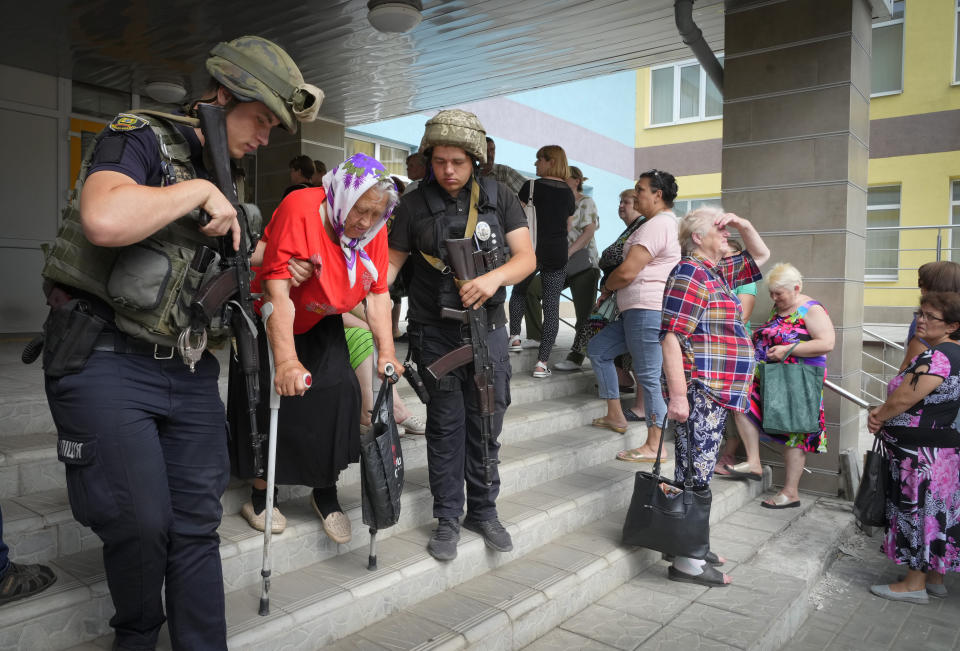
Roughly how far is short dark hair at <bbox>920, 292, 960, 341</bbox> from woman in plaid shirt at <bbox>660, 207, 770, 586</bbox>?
1.09 meters

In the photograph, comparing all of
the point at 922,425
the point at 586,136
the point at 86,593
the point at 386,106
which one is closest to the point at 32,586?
the point at 86,593

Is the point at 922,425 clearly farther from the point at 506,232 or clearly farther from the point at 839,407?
the point at 506,232

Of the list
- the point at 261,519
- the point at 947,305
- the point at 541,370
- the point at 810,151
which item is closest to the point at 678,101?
the point at 810,151

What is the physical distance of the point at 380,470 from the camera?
2.83 m

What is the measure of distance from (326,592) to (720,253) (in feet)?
8.36

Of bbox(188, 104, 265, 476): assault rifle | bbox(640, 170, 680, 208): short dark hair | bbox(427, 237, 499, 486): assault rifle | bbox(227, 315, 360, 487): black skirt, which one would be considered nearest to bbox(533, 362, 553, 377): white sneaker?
bbox(640, 170, 680, 208): short dark hair

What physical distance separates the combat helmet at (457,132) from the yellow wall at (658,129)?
52.5 feet

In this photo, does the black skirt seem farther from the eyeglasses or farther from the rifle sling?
the eyeglasses

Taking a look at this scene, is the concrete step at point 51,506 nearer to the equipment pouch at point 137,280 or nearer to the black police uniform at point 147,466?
the black police uniform at point 147,466

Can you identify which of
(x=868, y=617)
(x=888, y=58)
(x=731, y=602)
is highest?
(x=888, y=58)

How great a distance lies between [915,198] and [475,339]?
46.4ft

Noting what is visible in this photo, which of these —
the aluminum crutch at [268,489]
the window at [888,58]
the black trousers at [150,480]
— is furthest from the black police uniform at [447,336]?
the window at [888,58]

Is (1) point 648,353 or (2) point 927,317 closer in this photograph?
(2) point 927,317

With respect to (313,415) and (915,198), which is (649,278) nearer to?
(313,415)
